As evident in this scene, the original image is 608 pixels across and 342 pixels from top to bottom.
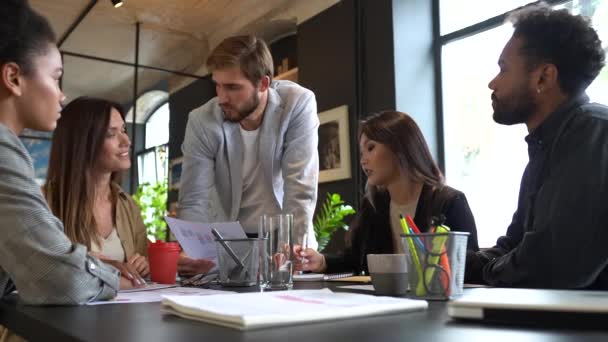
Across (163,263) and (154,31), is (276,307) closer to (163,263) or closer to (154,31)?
(163,263)

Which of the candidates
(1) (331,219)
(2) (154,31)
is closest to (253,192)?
(1) (331,219)

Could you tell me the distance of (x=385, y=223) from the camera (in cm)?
206

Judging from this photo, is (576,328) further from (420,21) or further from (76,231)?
(420,21)

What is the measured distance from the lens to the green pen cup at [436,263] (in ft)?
2.97

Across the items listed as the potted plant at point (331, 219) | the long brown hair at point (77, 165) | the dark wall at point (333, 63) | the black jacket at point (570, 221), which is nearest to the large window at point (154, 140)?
the dark wall at point (333, 63)

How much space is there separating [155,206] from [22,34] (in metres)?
5.50

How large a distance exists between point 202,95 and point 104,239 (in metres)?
4.70

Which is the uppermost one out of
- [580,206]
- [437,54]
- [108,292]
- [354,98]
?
[437,54]

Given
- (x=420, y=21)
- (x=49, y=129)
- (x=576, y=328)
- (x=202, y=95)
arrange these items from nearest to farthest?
(x=576, y=328) < (x=49, y=129) < (x=420, y=21) < (x=202, y=95)

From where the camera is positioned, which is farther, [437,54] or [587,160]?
[437,54]

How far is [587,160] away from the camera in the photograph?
1294 mm

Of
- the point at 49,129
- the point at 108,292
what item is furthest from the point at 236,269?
the point at 49,129

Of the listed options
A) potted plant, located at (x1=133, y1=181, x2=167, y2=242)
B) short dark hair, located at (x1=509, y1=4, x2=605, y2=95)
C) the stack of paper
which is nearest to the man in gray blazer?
short dark hair, located at (x1=509, y1=4, x2=605, y2=95)

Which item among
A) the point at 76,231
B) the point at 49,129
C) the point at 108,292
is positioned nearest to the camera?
the point at 108,292
